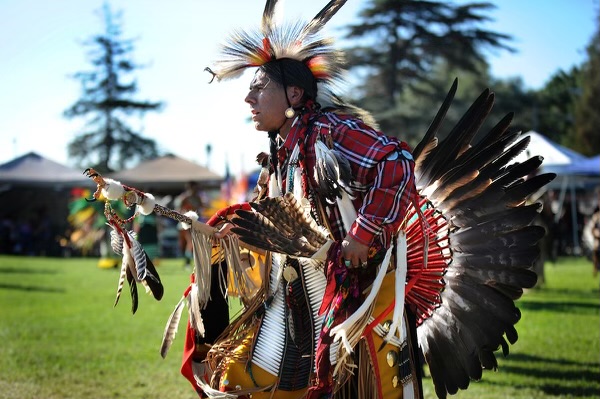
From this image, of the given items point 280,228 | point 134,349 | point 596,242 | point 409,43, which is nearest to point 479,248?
point 280,228

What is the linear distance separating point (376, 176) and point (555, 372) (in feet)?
12.0

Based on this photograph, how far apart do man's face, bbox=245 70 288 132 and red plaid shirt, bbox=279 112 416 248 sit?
0.16m

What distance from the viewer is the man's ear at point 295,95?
2.75m

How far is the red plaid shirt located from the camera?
2.42m

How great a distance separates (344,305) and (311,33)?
3.36 ft

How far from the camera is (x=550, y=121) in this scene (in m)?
43.6

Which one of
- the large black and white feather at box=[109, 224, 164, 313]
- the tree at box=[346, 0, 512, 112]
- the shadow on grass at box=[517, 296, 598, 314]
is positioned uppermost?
the tree at box=[346, 0, 512, 112]

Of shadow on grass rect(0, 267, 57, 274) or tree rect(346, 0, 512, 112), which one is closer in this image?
shadow on grass rect(0, 267, 57, 274)

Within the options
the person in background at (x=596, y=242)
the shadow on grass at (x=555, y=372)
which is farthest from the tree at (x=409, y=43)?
the shadow on grass at (x=555, y=372)

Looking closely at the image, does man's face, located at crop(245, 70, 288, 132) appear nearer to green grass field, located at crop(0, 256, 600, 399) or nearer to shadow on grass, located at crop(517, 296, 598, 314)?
green grass field, located at crop(0, 256, 600, 399)

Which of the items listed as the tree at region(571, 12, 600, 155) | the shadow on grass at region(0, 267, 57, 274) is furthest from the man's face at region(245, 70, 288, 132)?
the tree at region(571, 12, 600, 155)

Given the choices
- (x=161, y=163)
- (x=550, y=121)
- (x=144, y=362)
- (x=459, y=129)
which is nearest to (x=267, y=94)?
(x=459, y=129)

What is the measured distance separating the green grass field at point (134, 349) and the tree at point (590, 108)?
29553 millimetres

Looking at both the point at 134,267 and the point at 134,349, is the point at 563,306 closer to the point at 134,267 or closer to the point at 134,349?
the point at 134,349
